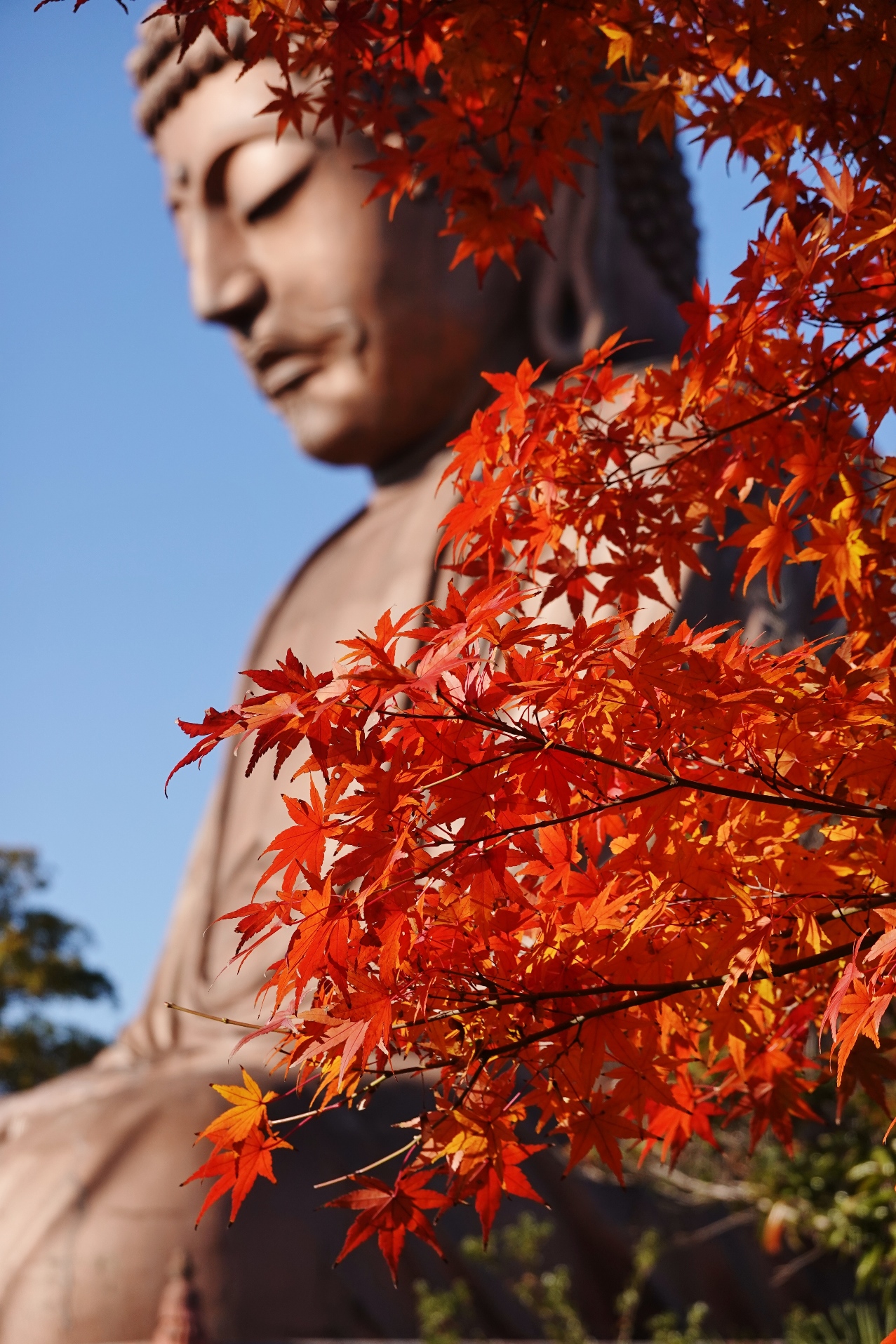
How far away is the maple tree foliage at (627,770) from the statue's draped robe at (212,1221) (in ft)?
7.43

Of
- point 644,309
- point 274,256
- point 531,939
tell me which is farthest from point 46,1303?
point 644,309

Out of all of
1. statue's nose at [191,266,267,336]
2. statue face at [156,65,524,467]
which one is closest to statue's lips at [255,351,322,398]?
statue face at [156,65,524,467]

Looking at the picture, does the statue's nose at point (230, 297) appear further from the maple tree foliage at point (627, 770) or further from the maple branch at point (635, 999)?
the maple branch at point (635, 999)

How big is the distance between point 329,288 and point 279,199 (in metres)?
0.49

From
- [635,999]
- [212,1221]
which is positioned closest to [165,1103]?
[212,1221]

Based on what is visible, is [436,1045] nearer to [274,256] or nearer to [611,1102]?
[611,1102]

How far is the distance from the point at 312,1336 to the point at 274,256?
410 centimetres

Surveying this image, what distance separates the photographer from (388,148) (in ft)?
6.77

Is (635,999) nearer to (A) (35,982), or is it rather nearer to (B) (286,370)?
(B) (286,370)

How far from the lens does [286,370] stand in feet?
17.6

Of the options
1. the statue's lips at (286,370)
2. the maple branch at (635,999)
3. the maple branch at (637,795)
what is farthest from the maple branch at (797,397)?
the statue's lips at (286,370)

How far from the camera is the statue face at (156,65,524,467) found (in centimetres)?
511

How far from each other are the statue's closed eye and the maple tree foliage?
377 cm

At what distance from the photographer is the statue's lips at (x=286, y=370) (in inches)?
209
